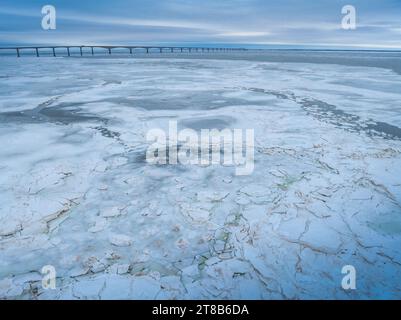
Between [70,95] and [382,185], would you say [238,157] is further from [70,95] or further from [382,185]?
[70,95]

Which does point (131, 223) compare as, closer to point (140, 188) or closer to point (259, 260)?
point (140, 188)

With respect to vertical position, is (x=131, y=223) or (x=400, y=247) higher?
(x=131, y=223)

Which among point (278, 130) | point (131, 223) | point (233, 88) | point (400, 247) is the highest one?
point (233, 88)

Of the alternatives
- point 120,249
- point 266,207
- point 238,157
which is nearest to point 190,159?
point 238,157

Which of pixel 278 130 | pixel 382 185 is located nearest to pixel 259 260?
pixel 382 185

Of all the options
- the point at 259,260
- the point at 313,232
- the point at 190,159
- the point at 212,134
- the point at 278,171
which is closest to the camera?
the point at 259,260

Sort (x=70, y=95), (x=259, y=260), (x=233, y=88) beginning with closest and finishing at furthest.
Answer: (x=259, y=260) → (x=70, y=95) → (x=233, y=88)

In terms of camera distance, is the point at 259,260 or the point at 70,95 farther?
the point at 70,95
